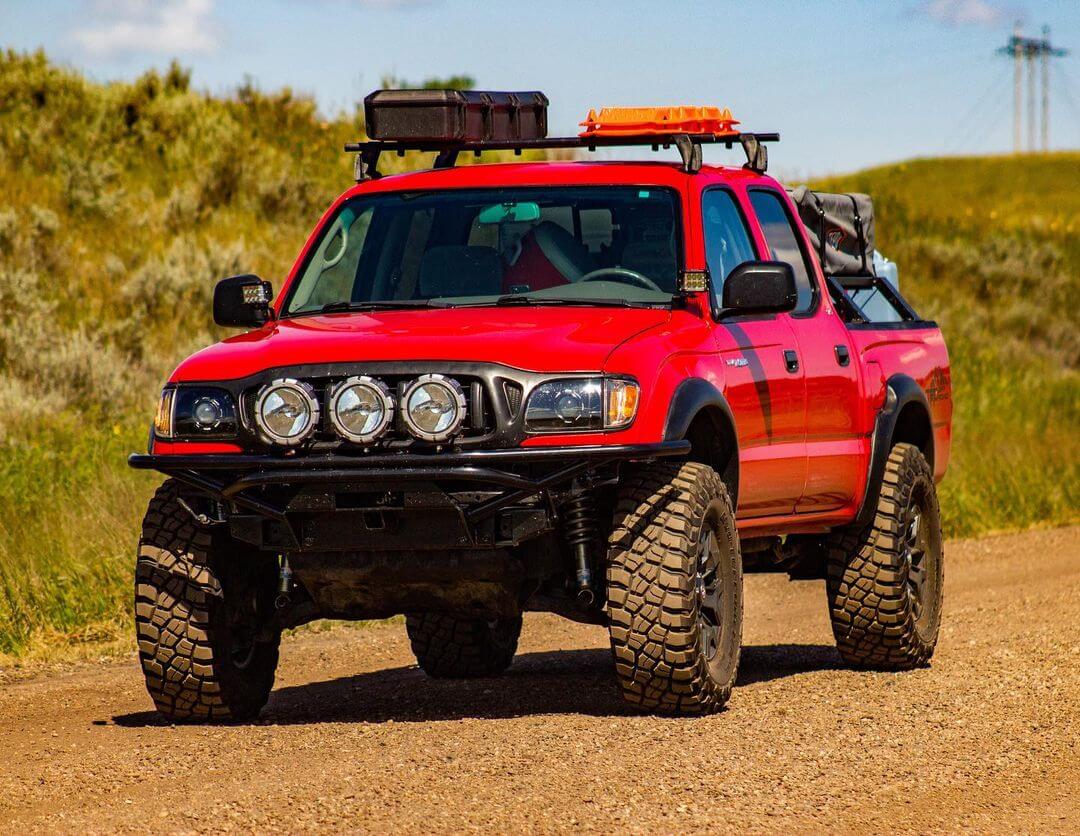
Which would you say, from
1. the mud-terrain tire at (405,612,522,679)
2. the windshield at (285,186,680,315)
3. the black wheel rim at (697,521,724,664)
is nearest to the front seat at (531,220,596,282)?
the windshield at (285,186,680,315)

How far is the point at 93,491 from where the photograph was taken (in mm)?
13133

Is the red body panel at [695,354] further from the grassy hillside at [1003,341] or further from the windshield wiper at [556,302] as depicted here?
the grassy hillside at [1003,341]

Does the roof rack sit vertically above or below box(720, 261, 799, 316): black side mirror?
above

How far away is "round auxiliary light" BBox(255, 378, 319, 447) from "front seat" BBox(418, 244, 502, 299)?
1327 millimetres

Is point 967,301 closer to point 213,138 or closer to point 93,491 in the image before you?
point 213,138

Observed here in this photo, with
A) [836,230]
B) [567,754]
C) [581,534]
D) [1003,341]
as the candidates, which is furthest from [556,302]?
[1003,341]

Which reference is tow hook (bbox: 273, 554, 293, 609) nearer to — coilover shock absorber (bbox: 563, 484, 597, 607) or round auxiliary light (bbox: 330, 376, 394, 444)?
round auxiliary light (bbox: 330, 376, 394, 444)

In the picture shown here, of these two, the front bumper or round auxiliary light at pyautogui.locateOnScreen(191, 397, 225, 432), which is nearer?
the front bumper

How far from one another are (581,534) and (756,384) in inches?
57.4

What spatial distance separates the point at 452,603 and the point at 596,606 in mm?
519

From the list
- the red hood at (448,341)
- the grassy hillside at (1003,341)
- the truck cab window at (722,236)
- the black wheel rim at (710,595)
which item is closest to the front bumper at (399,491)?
the red hood at (448,341)

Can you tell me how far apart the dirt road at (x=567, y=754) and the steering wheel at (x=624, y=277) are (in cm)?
167

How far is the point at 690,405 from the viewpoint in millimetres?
7086

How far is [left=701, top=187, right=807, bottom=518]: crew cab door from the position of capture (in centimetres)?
788
